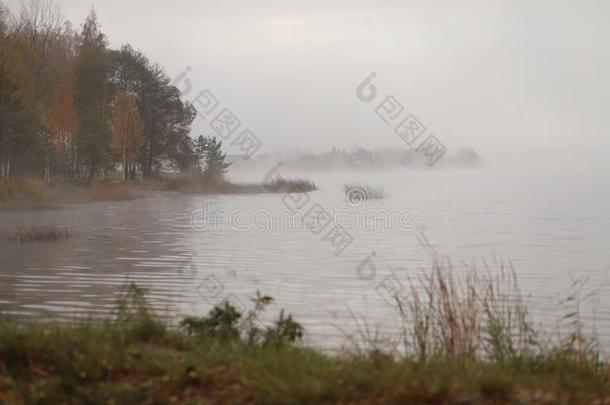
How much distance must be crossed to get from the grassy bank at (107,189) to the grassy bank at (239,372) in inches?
1153

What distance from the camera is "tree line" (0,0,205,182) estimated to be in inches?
1575

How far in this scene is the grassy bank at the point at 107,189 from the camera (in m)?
34.7

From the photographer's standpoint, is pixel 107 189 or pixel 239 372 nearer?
pixel 239 372

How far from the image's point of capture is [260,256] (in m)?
19.5

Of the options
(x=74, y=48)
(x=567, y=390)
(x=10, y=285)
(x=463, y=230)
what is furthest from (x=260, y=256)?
(x=74, y=48)

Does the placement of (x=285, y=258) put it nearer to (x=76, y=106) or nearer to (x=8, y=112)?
(x=8, y=112)

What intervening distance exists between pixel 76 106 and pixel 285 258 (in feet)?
113

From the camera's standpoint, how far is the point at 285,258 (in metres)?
19.0

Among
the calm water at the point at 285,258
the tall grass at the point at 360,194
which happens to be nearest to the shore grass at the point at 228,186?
the tall grass at the point at 360,194

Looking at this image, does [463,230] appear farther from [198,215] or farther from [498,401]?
[498,401]

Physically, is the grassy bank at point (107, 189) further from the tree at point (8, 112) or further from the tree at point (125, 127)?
the tree at point (125, 127)

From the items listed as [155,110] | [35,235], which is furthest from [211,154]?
[35,235]

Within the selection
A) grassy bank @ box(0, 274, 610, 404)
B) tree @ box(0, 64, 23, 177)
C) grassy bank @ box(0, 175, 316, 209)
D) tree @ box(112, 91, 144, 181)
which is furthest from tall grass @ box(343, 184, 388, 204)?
grassy bank @ box(0, 274, 610, 404)

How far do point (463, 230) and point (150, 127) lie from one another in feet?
127
